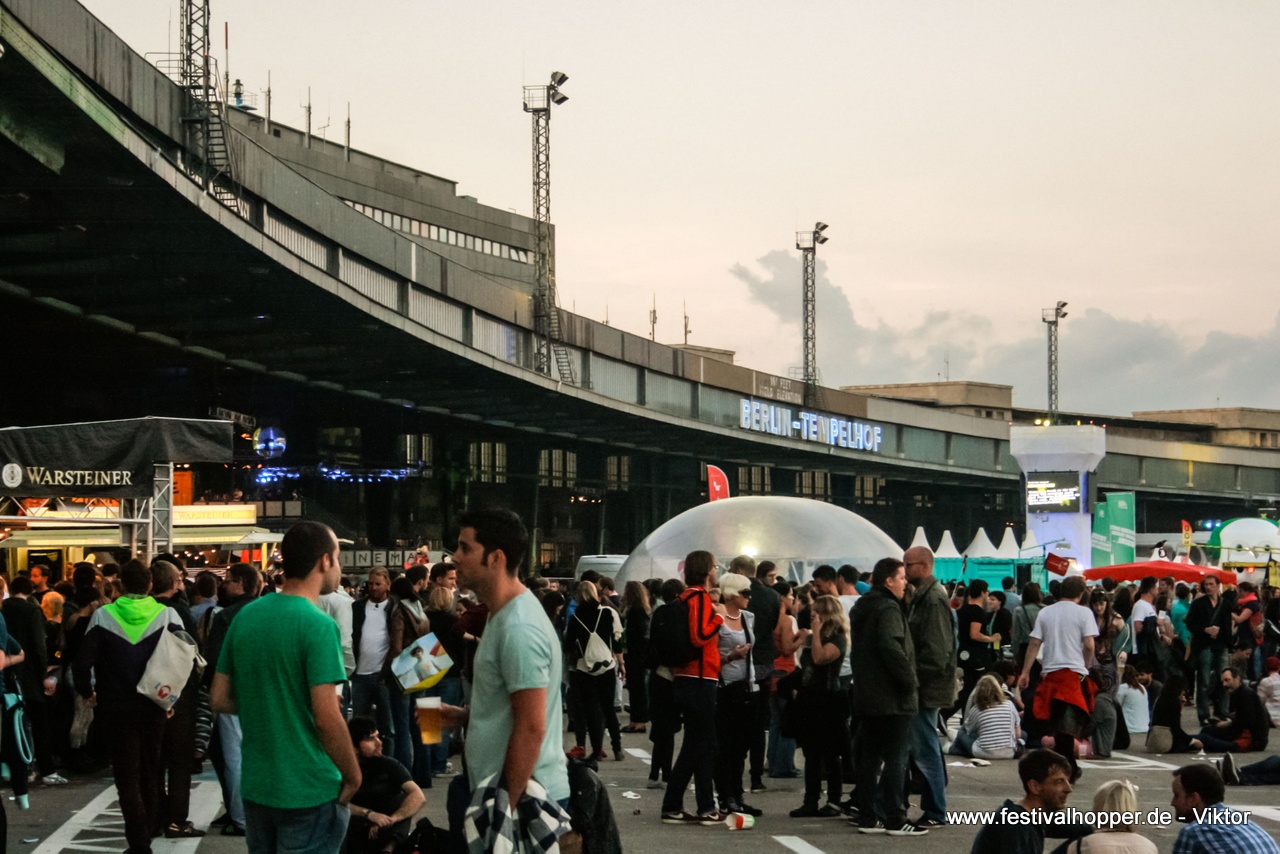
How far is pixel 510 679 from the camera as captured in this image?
520cm

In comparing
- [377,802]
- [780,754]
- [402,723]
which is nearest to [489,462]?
[780,754]

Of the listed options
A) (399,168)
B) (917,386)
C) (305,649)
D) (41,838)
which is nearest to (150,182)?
(41,838)

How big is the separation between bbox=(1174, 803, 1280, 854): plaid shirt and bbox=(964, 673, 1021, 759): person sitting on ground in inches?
347

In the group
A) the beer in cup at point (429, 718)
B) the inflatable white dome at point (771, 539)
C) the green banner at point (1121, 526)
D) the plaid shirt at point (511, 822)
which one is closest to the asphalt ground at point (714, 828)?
the beer in cup at point (429, 718)

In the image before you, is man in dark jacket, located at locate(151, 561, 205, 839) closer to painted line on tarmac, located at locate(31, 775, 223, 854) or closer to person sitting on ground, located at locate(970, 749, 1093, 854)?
painted line on tarmac, located at locate(31, 775, 223, 854)

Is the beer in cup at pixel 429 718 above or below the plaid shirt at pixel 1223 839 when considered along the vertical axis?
above

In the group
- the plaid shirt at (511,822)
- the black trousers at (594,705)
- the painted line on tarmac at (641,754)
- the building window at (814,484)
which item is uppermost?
the building window at (814,484)

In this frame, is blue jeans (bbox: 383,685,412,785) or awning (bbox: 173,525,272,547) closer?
blue jeans (bbox: 383,685,412,785)

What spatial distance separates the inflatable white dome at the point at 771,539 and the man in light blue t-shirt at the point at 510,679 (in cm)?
2054

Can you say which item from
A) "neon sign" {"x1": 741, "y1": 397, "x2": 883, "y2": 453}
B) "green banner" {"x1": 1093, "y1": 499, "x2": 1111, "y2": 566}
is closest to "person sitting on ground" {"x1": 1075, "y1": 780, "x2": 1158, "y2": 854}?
"green banner" {"x1": 1093, "y1": 499, "x2": 1111, "y2": 566}

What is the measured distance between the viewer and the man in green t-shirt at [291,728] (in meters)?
5.83

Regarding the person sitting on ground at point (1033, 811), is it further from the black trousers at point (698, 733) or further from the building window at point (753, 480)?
the building window at point (753, 480)

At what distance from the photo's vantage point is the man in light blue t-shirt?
514 centimetres

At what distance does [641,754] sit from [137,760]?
7521 mm
